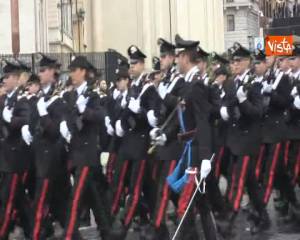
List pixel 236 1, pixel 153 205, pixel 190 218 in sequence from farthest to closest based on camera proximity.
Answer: pixel 236 1
pixel 153 205
pixel 190 218

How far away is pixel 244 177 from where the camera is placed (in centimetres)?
1016

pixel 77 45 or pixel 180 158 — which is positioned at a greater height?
pixel 77 45

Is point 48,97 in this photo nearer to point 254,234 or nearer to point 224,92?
point 224,92

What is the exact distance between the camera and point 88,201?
9734 millimetres

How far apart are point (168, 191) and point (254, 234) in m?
1.78

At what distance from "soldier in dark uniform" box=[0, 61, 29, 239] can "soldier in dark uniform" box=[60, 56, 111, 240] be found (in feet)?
2.06

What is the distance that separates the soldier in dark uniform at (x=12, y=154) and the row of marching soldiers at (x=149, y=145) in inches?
0.4

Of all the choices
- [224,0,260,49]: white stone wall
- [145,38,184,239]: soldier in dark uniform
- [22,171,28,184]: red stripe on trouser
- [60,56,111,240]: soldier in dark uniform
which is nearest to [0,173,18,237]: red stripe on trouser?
[22,171,28,184]: red stripe on trouser

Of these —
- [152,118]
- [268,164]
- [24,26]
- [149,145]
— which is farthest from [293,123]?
[24,26]

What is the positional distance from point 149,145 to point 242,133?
1.06 meters

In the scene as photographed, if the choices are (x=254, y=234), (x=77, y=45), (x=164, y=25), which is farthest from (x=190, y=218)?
(x=164, y=25)

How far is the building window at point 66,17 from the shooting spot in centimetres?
3916

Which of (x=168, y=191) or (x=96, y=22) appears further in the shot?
(x=96, y=22)

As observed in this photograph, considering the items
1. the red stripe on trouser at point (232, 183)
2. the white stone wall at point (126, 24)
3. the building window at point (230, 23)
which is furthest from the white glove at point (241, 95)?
the building window at point (230, 23)
